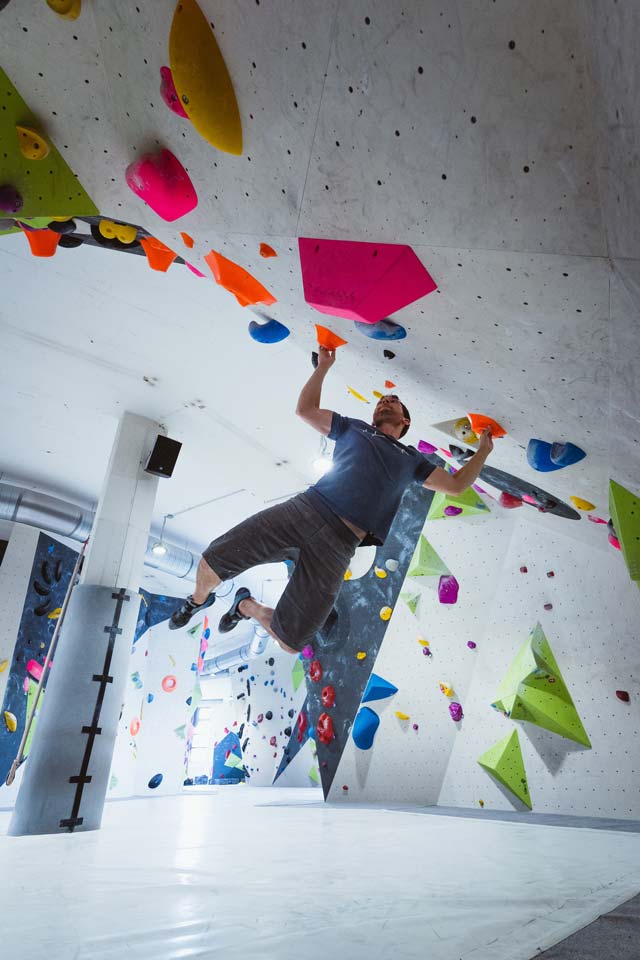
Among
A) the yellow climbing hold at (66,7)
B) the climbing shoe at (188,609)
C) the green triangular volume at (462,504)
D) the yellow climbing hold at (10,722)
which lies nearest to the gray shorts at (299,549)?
the climbing shoe at (188,609)

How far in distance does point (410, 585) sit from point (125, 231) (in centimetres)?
354

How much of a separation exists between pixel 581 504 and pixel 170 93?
7.51ft

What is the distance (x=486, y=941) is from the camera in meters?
0.88

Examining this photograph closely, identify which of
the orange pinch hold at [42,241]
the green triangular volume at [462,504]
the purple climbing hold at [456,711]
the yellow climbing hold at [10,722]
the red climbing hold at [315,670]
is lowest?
the yellow climbing hold at [10,722]

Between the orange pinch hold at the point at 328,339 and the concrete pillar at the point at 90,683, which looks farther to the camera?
the concrete pillar at the point at 90,683

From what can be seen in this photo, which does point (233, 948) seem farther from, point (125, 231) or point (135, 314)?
point (135, 314)

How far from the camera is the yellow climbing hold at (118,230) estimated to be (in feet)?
7.52

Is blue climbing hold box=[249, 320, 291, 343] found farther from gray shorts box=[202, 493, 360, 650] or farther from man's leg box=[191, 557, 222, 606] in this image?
man's leg box=[191, 557, 222, 606]

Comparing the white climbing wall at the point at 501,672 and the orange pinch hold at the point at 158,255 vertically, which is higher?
the orange pinch hold at the point at 158,255

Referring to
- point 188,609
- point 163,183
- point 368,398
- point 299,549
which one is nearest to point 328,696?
point 188,609

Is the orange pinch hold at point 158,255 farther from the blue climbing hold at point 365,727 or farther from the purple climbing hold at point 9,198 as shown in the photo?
the blue climbing hold at point 365,727

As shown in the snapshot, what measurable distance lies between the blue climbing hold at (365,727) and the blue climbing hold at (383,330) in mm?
3691

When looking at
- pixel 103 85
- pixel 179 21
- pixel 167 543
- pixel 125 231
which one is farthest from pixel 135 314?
pixel 167 543

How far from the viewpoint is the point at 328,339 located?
2240mm
